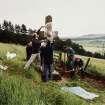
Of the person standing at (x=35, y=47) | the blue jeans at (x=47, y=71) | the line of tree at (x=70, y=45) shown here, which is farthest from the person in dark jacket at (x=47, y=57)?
the line of tree at (x=70, y=45)

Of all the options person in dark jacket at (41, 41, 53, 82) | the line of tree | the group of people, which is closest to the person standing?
the group of people

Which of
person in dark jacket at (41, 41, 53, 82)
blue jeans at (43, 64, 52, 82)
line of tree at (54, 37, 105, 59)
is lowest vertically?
line of tree at (54, 37, 105, 59)

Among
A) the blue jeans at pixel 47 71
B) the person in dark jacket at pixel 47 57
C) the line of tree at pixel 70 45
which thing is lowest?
the line of tree at pixel 70 45

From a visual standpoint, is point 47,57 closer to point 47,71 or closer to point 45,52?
point 45,52

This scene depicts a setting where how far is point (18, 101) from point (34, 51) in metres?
8.47

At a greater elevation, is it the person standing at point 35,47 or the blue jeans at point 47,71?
the person standing at point 35,47

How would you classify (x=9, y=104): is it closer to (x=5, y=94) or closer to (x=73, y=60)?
(x=5, y=94)

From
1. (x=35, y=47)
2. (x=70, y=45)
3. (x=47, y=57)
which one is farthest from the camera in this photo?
(x=70, y=45)

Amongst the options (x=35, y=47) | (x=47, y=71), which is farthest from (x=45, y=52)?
(x=35, y=47)

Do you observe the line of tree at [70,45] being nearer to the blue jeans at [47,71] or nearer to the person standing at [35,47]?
the person standing at [35,47]

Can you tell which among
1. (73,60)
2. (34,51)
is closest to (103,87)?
(73,60)

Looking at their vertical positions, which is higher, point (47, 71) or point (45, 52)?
point (45, 52)

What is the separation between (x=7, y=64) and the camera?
19.2m

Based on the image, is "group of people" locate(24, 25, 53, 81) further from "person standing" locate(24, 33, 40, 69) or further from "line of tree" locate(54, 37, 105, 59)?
"line of tree" locate(54, 37, 105, 59)
